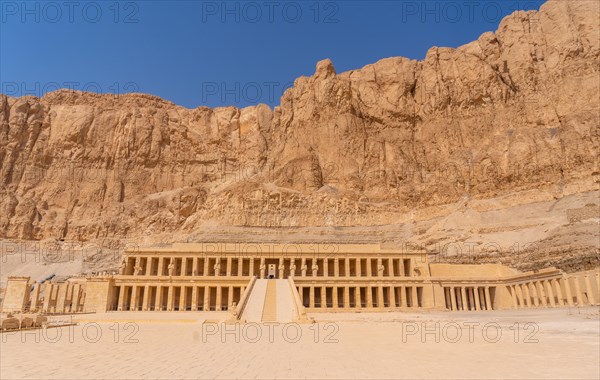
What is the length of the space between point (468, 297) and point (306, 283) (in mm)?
18093

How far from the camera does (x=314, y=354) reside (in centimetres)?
1477

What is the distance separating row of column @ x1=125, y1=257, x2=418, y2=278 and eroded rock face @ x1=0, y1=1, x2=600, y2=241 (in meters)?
35.8

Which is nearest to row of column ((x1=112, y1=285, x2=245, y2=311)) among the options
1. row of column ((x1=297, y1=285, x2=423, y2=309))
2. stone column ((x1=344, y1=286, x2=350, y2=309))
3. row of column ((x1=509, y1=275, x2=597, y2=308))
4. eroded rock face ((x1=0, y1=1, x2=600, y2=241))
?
row of column ((x1=297, y1=285, x2=423, y2=309))

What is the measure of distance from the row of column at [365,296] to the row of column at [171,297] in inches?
287

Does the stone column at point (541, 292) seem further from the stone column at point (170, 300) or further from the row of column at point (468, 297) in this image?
the stone column at point (170, 300)

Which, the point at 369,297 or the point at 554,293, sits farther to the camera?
the point at 369,297

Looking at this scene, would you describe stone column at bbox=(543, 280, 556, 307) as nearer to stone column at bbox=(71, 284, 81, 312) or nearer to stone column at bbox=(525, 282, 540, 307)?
stone column at bbox=(525, 282, 540, 307)

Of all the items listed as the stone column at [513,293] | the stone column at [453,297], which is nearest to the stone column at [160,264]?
the stone column at [453,297]

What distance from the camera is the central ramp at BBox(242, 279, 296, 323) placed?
30.8 metres

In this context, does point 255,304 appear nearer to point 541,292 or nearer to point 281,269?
point 281,269

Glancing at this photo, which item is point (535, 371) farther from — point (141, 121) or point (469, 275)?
point (141, 121)

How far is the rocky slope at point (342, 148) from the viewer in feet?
271

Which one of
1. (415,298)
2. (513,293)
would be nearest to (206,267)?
(415,298)

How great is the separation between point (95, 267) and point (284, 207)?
120 feet
